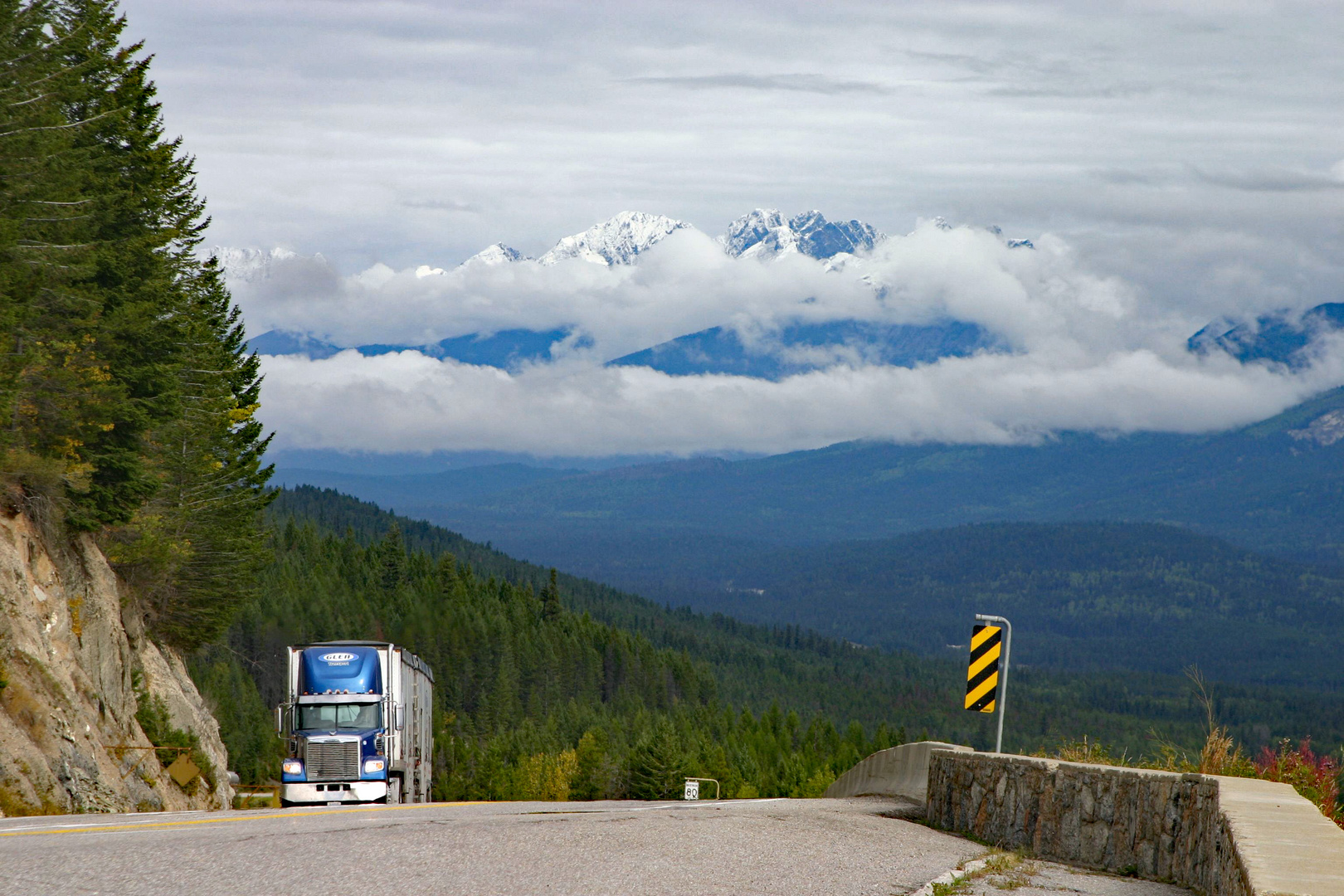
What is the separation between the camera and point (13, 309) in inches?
1115

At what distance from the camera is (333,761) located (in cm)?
2897

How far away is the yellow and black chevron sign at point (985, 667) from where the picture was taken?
1964 cm

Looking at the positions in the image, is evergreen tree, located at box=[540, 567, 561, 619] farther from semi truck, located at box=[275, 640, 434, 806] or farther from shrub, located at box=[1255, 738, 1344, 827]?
shrub, located at box=[1255, 738, 1344, 827]

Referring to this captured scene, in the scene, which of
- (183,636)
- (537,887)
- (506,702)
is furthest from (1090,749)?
(506,702)

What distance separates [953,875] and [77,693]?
26311 millimetres

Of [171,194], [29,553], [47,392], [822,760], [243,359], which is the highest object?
[171,194]

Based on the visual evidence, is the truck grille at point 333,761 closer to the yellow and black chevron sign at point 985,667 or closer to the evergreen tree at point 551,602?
the yellow and black chevron sign at point 985,667

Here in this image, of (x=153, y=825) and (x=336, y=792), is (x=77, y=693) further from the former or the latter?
(x=153, y=825)

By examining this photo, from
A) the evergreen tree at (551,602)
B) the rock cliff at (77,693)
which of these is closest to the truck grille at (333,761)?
the rock cliff at (77,693)

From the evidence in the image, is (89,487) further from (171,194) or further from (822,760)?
(822,760)

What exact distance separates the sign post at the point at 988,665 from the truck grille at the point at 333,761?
15.3 m

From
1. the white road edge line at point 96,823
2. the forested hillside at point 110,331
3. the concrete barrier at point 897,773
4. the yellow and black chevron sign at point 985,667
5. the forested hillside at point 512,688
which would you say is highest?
the forested hillside at point 110,331

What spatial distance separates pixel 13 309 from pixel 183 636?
82.3 feet

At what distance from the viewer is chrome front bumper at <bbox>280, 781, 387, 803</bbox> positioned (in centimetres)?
2867
